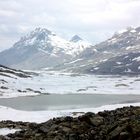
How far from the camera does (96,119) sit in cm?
2923

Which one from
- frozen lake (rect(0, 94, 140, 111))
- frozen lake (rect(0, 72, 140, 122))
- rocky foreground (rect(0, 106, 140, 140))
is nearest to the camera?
rocky foreground (rect(0, 106, 140, 140))

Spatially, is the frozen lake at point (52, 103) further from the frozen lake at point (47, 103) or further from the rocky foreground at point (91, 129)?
the rocky foreground at point (91, 129)

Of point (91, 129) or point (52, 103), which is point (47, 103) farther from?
point (91, 129)

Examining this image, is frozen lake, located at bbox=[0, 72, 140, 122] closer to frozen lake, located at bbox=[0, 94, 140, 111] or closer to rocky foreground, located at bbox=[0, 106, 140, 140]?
frozen lake, located at bbox=[0, 94, 140, 111]

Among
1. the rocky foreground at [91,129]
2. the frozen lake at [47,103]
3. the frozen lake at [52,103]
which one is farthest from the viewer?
the frozen lake at [52,103]

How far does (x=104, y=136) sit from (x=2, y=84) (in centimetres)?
13610

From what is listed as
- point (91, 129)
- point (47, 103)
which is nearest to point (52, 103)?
point (47, 103)

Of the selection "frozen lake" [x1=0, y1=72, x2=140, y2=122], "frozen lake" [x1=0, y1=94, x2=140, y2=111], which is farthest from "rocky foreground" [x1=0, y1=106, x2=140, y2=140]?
"frozen lake" [x1=0, y1=94, x2=140, y2=111]

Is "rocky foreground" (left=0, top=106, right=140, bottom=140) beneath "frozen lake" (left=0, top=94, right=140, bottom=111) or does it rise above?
beneath

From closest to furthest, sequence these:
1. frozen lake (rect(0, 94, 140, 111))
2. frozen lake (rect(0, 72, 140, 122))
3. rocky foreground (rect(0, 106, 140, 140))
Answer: rocky foreground (rect(0, 106, 140, 140)) → frozen lake (rect(0, 72, 140, 122)) → frozen lake (rect(0, 94, 140, 111))

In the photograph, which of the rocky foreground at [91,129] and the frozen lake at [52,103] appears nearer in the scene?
the rocky foreground at [91,129]

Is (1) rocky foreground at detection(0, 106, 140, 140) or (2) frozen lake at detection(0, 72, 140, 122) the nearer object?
(1) rocky foreground at detection(0, 106, 140, 140)

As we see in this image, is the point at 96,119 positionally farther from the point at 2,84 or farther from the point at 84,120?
the point at 2,84

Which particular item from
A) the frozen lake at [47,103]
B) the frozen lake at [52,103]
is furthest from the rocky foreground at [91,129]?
the frozen lake at [52,103]
